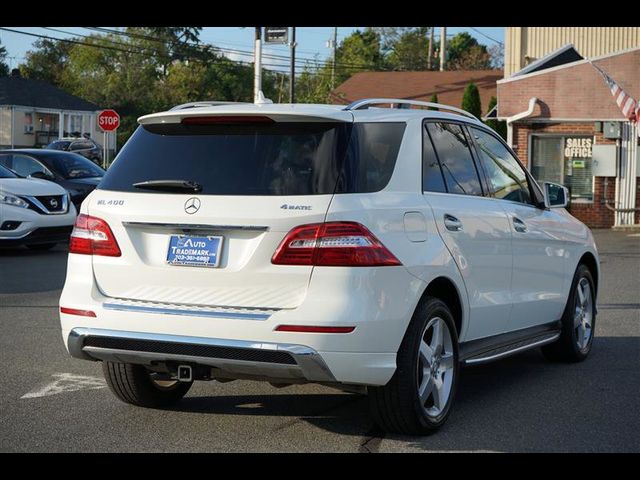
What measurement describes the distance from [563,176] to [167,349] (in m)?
23.6

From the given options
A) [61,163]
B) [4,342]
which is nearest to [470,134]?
[4,342]

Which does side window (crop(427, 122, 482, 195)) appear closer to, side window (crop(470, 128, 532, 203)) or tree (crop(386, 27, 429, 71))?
side window (crop(470, 128, 532, 203))

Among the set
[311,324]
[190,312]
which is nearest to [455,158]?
[311,324]

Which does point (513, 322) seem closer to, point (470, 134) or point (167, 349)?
point (470, 134)

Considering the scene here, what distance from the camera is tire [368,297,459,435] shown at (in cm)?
580

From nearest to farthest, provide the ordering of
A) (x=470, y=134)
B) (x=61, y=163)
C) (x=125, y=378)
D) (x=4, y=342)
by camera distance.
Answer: (x=125, y=378) → (x=470, y=134) → (x=4, y=342) → (x=61, y=163)

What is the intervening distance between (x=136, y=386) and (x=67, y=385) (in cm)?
107

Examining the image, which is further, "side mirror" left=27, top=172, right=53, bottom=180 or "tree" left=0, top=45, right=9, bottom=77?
"tree" left=0, top=45, right=9, bottom=77

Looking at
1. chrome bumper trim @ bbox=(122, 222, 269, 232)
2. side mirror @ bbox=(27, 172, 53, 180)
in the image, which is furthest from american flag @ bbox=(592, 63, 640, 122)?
chrome bumper trim @ bbox=(122, 222, 269, 232)

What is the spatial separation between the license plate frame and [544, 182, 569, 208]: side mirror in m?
3.33

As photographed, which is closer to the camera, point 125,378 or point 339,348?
point 339,348

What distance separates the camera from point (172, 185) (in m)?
5.86

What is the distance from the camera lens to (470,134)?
23.7 ft

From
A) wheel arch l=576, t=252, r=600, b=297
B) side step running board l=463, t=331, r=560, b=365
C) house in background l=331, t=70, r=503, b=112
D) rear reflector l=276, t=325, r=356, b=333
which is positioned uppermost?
house in background l=331, t=70, r=503, b=112
